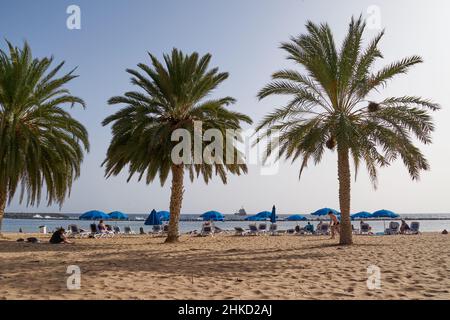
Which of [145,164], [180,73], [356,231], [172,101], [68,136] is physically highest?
[180,73]

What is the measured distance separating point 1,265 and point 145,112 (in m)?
9.55

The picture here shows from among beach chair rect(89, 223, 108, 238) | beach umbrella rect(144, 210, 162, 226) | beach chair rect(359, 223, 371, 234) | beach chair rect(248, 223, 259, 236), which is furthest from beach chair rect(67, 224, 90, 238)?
beach chair rect(359, 223, 371, 234)

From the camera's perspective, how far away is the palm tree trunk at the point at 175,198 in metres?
18.5

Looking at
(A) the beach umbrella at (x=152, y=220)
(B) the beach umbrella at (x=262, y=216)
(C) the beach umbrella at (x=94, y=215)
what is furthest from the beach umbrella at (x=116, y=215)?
(B) the beach umbrella at (x=262, y=216)

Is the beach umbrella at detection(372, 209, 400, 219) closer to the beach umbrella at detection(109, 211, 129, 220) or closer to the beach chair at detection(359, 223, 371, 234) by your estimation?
the beach chair at detection(359, 223, 371, 234)

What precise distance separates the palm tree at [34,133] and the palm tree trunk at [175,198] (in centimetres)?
456

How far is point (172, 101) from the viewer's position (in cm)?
1767

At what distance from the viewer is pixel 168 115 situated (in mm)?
18109

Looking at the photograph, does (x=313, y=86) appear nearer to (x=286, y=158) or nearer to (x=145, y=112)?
(x=286, y=158)

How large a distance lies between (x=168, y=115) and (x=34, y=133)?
5.97m

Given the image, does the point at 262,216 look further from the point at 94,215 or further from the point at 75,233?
the point at 75,233

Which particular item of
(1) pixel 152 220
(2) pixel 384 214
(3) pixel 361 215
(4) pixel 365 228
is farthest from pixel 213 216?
(2) pixel 384 214
